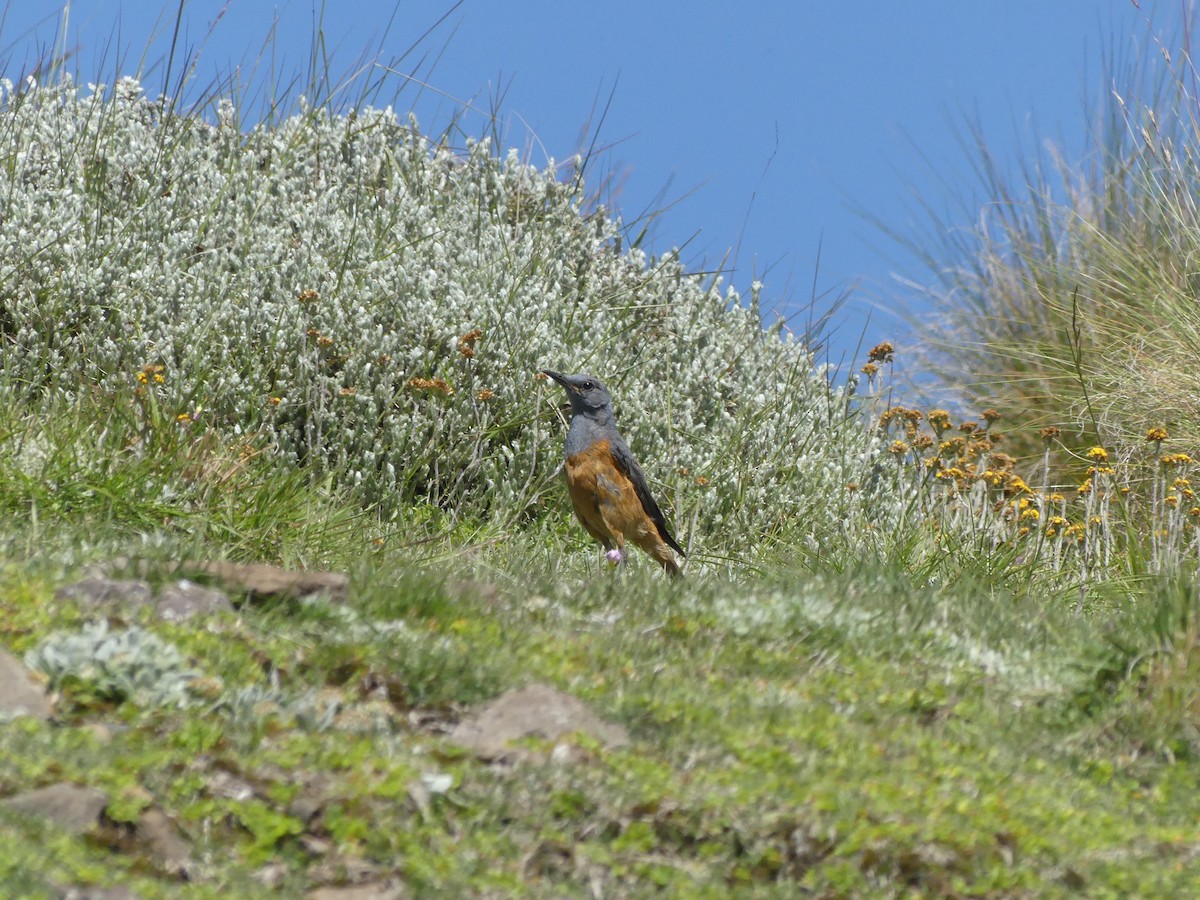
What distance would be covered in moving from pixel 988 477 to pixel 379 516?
3.39 meters

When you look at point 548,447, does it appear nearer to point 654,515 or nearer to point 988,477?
point 654,515

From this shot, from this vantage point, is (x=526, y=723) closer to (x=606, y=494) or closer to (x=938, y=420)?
(x=606, y=494)

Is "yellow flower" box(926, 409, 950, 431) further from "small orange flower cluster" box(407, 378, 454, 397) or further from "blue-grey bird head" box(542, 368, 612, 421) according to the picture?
"small orange flower cluster" box(407, 378, 454, 397)

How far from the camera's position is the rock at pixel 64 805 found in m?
3.55

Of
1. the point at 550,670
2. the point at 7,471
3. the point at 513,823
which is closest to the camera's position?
the point at 513,823

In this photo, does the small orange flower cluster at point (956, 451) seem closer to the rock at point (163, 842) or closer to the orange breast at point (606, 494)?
the orange breast at point (606, 494)

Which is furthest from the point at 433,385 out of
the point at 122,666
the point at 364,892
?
the point at 364,892

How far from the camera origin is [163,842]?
142 inches

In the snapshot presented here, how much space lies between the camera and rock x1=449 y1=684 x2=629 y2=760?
4.05 m

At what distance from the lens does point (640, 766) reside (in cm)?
392

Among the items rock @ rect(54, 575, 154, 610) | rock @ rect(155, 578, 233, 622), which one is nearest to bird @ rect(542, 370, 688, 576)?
rock @ rect(155, 578, 233, 622)

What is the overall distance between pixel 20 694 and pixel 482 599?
1.59 m

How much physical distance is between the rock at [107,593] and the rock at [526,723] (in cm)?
120

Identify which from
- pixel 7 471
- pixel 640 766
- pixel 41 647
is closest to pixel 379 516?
pixel 7 471
